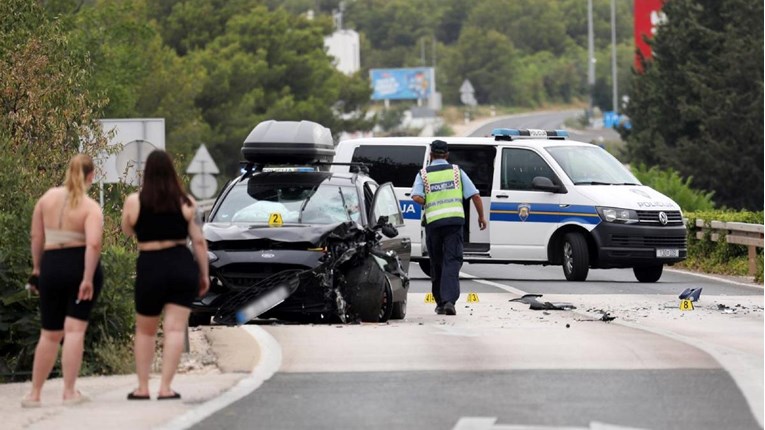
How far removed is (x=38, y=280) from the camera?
38.6ft

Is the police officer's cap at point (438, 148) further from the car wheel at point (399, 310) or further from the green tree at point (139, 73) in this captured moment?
the green tree at point (139, 73)

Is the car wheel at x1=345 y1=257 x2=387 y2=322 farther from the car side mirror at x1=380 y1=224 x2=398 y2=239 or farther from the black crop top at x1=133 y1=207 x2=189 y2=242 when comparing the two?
the black crop top at x1=133 y1=207 x2=189 y2=242

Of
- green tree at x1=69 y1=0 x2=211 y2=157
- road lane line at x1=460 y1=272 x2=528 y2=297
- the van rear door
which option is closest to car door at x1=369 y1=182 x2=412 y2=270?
road lane line at x1=460 y1=272 x2=528 y2=297

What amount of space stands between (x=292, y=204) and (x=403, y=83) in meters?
158

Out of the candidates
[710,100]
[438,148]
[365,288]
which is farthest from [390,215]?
[710,100]

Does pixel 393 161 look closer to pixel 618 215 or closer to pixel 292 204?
pixel 618 215

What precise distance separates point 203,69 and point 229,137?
353 cm

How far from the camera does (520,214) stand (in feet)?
81.9

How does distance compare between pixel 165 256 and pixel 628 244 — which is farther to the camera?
pixel 628 244

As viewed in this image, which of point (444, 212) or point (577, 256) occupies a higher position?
point (444, 212)

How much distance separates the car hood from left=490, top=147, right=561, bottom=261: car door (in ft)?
26.8

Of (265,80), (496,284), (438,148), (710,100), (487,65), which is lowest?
(496,284)

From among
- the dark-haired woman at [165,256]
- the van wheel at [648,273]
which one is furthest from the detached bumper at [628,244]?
the dark-haired woman at [165,256]

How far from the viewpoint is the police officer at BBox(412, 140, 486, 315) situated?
18.2 meters
